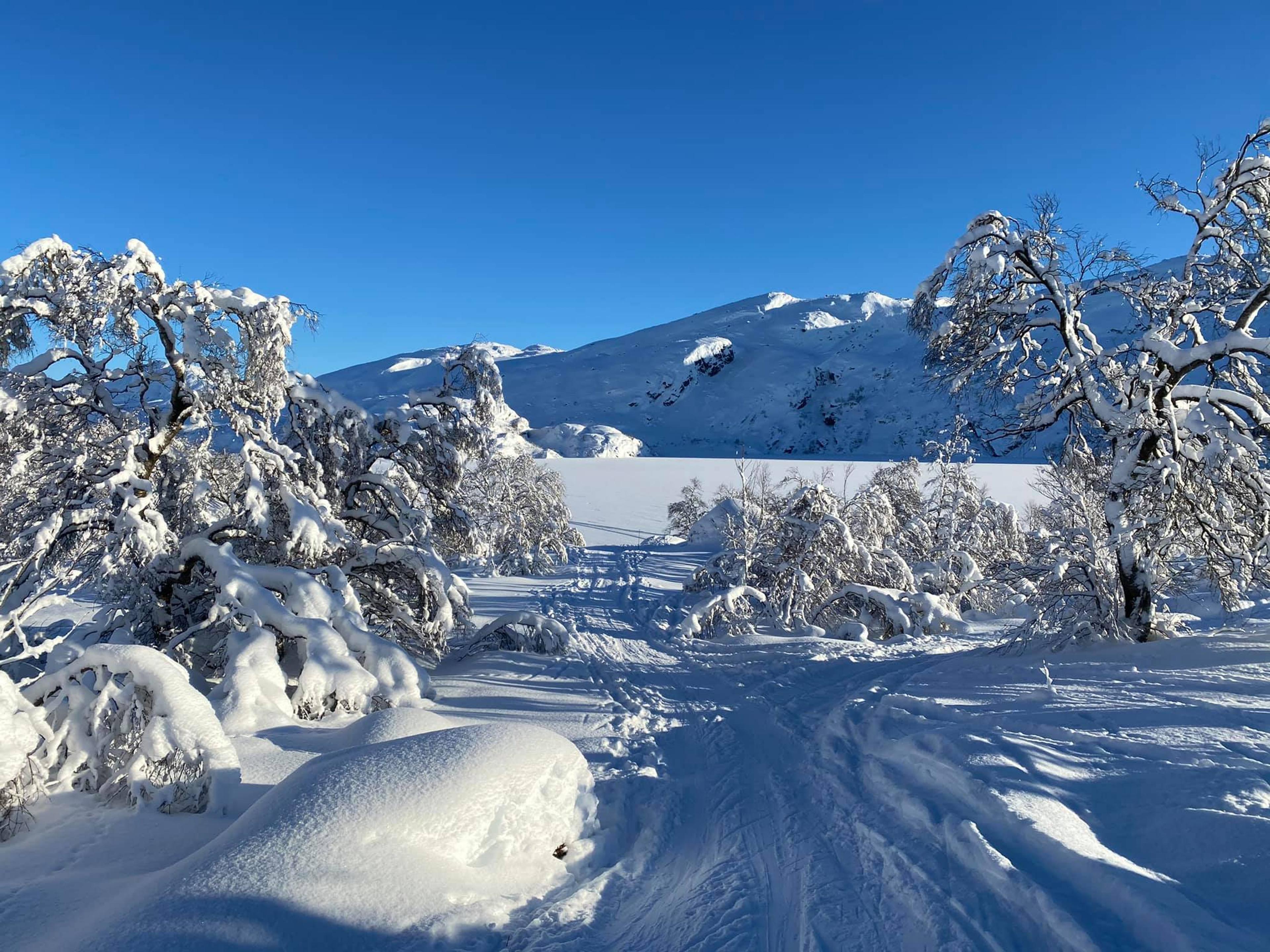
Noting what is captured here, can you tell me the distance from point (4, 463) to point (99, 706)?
14.0ft

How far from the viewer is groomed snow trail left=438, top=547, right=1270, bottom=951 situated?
3.15 m

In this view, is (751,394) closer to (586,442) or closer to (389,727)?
(586,442)

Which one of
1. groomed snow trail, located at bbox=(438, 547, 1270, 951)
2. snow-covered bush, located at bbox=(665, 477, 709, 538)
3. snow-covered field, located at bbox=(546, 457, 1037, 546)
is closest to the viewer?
groomed snow trail, located at bbox=(438, 547, 1270, 951)

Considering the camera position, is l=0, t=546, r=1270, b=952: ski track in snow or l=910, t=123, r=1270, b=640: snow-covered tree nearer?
l=0, t=546, r=1270, b=952: ski track in snow

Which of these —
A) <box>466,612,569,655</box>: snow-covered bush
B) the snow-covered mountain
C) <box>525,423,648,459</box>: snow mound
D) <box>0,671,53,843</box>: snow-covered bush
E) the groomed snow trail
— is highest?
the snow-covered mountain

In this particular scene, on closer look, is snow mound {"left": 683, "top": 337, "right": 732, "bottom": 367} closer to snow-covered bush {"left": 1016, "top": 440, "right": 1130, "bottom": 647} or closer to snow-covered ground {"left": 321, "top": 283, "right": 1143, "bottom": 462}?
snow-covered ground {"left": 321, "top": 283, "right": 1143, "bottom": 462}

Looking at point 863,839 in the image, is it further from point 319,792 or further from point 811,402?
point 811,402

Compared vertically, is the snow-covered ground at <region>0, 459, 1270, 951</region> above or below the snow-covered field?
below

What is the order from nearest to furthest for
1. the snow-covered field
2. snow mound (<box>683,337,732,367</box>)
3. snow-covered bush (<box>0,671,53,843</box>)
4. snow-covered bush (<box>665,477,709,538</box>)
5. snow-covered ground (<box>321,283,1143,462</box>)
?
snow-covered bush (<box>0,671,53,843</box>) → snow-covered bush (<box>665,477,709,538</box>) → the snow-covered field → snow-covered ground (<box>321,283,1143,462</box>) → snow mound (<box>683,337,732,367</box>)

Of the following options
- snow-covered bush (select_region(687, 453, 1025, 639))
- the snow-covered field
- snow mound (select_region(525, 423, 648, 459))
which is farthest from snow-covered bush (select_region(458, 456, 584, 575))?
snow mound (select_region(525, 423, 648, 459))

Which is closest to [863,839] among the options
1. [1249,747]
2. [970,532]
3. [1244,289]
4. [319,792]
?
[1249,747]

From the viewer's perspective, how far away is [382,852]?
140 inches

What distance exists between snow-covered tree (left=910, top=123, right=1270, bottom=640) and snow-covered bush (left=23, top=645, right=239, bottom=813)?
7910 mm

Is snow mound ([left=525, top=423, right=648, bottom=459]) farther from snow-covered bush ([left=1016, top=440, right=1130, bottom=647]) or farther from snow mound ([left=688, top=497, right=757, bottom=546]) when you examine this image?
snow-covered bush ([left=1016, top=440, right=1130, bottom=647])
